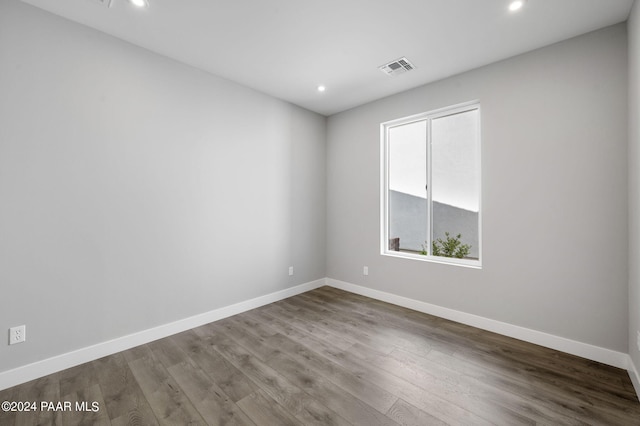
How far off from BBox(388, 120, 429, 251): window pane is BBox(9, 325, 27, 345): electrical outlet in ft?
12.5

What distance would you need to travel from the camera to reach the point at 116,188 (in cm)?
247

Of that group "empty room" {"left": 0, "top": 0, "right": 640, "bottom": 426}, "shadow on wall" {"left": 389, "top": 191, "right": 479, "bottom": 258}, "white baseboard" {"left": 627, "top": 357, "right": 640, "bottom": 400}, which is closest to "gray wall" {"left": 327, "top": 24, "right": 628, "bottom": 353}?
"empty room" {"left": 0, "top": 0, "right": 640, "bottom": 426}

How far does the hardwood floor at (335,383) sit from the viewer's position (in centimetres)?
169

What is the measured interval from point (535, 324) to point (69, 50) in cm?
485

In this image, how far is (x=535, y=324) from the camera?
2588 millimetres

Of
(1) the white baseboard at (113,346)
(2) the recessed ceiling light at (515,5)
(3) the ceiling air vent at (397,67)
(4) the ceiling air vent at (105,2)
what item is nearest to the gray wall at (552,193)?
(3) the ceiling air vent at (397,67)

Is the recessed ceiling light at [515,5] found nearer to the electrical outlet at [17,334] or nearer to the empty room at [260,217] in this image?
the empty room at [260,217]

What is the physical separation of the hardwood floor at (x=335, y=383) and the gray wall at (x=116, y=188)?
49 cm

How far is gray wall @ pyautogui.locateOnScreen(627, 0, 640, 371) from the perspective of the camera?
1910mm

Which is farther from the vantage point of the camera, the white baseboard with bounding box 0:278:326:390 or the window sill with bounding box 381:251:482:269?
the window sill with bounding box 381:251:482:269

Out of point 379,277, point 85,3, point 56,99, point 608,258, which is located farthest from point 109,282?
point 608,258

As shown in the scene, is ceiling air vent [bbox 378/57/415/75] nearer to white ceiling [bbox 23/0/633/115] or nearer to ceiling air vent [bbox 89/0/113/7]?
white ceiling [bbox 23/0/633/115]

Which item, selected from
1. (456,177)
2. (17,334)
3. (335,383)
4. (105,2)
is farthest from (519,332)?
(105,2)

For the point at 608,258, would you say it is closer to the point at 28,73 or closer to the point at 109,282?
the point at 109,282
